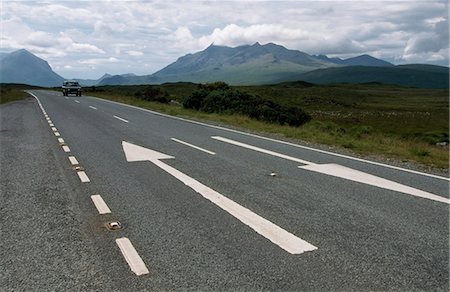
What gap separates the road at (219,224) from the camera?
3.62 meters

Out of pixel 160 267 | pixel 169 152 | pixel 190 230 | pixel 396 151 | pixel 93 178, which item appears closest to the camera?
pixel 160 267

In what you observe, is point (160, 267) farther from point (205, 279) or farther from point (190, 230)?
point (190, 230)

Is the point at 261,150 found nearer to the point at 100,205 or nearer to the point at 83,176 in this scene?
the point at 83,176

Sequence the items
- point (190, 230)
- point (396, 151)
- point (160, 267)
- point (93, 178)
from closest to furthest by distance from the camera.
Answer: point (160, 267) → point (190, 230) → point (93, 178) → point (396, 151)

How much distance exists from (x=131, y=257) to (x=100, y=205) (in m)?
1.89

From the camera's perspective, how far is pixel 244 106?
25.8 m

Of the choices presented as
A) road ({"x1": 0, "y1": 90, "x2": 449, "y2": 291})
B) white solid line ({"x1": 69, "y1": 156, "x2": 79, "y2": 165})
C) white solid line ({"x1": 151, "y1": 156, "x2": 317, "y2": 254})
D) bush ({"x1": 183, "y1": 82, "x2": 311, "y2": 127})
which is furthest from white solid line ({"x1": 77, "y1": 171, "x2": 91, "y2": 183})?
bush ({"x1": 183, "y1": 82, "x2": 311, "y2": 127})

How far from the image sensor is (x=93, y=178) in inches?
286

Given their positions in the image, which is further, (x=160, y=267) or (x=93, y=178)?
(x=93, y=178)

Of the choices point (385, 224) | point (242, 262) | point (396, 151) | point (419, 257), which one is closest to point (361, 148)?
point (396, 151)

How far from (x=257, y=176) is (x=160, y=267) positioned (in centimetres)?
404

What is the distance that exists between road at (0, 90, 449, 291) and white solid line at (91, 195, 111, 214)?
0.13ft

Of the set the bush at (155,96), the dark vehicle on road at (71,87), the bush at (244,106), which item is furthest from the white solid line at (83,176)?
the dark vehicle on road at (71,87)

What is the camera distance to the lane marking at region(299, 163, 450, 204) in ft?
21.3
